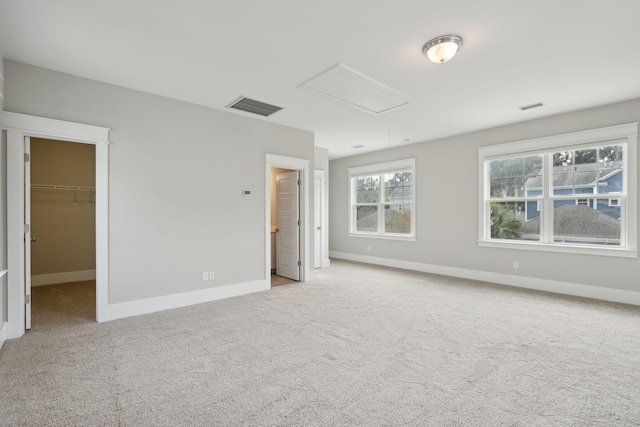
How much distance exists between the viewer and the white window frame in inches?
164

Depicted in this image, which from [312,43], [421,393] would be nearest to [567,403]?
[421,393]

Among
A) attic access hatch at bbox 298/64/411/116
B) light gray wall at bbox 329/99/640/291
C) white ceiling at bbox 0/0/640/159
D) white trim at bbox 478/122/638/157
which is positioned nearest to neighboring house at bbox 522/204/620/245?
light gray wall at bbox 329/99/640/291

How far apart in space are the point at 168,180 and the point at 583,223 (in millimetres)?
6030

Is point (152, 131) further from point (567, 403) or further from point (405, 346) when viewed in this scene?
point (567, 403)

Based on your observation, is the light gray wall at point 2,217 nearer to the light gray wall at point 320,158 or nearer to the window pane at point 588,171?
the light gray wall at point 320,158

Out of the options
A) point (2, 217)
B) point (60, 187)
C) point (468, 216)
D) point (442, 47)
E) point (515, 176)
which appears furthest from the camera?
point (468, 216)

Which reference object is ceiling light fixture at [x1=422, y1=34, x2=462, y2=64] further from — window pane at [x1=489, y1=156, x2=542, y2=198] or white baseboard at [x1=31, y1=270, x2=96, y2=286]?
white baseboard at [x1=31, y1=270, x2=96, y2=286]

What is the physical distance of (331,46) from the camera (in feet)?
9.19

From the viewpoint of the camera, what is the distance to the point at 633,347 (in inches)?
112

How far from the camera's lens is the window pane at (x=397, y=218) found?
6.92m

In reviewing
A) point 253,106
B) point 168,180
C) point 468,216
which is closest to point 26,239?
point 168,180

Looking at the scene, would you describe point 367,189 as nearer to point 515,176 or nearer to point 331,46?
point 515,176

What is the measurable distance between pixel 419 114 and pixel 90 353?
16.2 feet

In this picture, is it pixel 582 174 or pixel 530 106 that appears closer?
pixel 530 106
